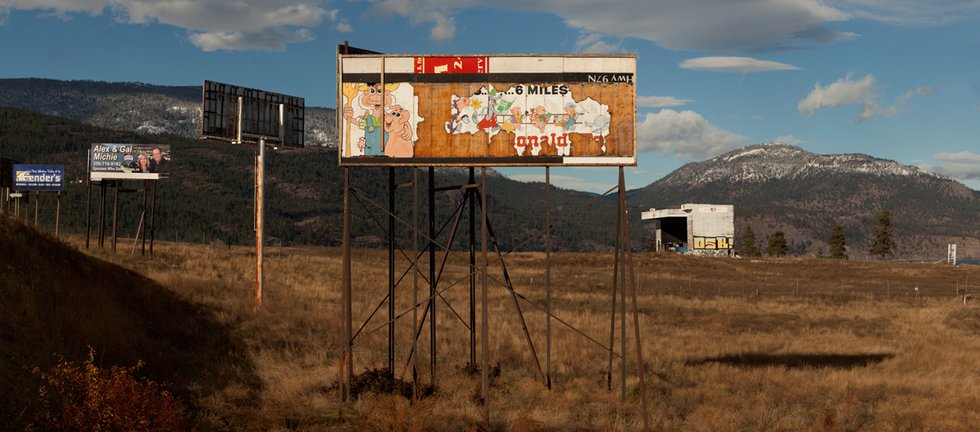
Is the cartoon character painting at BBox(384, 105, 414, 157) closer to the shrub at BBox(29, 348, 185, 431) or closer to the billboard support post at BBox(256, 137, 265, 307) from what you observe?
the shrub at BBox(29, 348, 185, 431)

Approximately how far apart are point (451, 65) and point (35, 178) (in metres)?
51.9

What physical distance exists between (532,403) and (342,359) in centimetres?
522

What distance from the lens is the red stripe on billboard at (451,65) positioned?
20594mm

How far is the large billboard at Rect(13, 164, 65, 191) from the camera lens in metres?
60.3

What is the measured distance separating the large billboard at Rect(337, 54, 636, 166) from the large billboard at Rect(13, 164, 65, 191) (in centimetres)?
4900

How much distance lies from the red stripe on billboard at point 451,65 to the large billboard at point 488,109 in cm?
3

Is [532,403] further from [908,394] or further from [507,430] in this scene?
[908,394]

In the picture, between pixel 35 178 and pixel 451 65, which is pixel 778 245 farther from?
pixel 451 65

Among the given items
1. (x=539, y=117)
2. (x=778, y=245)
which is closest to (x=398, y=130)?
(x=539, y=117)

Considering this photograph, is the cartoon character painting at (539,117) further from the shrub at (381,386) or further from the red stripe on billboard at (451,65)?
the shrub at (381,386)

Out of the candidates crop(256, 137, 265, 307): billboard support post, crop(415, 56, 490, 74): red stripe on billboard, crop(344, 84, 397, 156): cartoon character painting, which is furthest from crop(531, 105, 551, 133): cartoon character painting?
crop(256, 137, 265, 307): billboard support post

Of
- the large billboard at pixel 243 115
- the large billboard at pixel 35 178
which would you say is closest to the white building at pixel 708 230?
the large billboard at pixel 243 115

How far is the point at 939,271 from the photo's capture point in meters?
83.9

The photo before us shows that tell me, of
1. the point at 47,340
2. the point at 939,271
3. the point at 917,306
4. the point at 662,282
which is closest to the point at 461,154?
the point at 47,340
